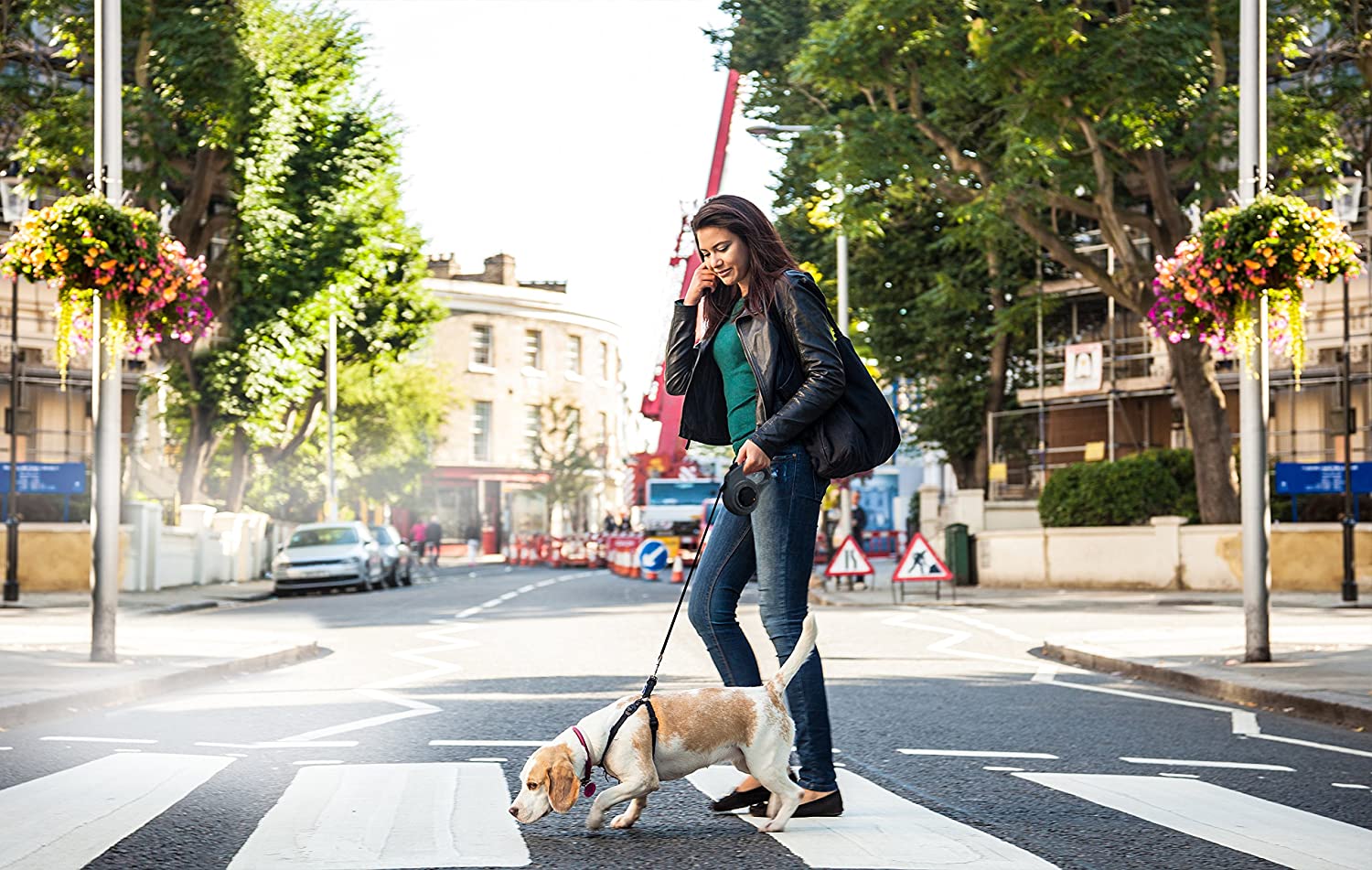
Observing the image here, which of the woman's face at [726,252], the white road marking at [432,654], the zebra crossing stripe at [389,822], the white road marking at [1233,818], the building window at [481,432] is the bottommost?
the white road marking at [432,654]

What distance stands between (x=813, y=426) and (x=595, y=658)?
8.65 metres

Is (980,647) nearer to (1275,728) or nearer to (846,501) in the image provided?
(1275,728)

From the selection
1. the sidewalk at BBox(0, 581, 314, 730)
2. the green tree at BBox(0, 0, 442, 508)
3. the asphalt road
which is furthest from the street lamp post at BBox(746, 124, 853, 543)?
the asphalt road

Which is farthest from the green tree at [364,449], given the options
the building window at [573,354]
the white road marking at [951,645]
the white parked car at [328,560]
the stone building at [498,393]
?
the white road marking at [951,645]

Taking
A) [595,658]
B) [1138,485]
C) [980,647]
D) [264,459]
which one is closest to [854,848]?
[595,658]

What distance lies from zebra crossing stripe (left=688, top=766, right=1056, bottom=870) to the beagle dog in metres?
0.22

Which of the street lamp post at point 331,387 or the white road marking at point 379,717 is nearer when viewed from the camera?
the white road marking at point 379,717

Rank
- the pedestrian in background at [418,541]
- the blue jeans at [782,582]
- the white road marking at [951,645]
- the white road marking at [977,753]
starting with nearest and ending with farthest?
the blue jeans at [782,582] → the white road marking at [977,753] → the white road marking at [951,645] → the pedestrian in background at [418,541]

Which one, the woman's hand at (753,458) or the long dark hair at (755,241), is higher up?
the long dark hair at (755,241)

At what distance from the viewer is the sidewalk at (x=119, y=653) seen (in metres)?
10.3

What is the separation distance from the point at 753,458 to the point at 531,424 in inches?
2639

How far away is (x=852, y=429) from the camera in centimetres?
562

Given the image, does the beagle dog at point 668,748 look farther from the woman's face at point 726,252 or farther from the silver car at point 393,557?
the silver car at point 393,557

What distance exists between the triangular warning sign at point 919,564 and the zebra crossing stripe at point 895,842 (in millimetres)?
18292
